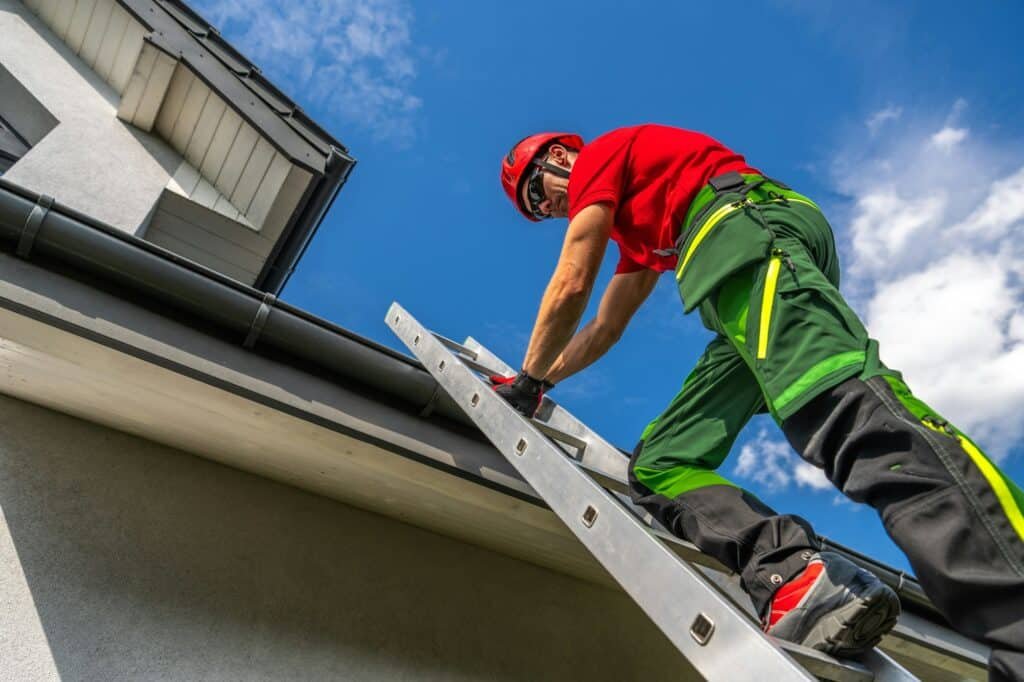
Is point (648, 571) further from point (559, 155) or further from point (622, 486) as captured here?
point (559, 155)

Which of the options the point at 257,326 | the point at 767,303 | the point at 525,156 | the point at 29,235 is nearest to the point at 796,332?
the point at 767,303

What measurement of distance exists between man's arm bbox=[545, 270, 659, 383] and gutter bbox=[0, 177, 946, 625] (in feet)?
1.76

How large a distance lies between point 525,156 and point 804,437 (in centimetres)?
163

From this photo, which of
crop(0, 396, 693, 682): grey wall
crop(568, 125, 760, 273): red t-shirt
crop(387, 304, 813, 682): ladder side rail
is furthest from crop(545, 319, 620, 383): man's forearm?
crop(0, 396, 693, 682): grey wall

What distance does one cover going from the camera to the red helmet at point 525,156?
8.82 ft

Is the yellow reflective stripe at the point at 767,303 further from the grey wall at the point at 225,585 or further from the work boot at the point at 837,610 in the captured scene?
the grey wall at the point at 225,585

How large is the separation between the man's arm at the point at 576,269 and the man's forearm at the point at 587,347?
681 millimetres

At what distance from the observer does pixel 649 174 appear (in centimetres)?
218

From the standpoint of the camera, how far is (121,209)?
4.80m

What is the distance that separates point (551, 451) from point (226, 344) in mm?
1344

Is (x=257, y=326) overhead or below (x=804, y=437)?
below

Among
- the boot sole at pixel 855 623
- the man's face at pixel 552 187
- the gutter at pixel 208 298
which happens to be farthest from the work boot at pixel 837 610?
the man's face at pixel 552 187

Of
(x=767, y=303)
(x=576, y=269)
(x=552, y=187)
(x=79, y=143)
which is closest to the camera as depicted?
(x=767, y=303)

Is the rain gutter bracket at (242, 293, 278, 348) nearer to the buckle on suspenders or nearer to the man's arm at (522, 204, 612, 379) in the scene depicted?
the man's arm at (522, 204, 612, 379)
